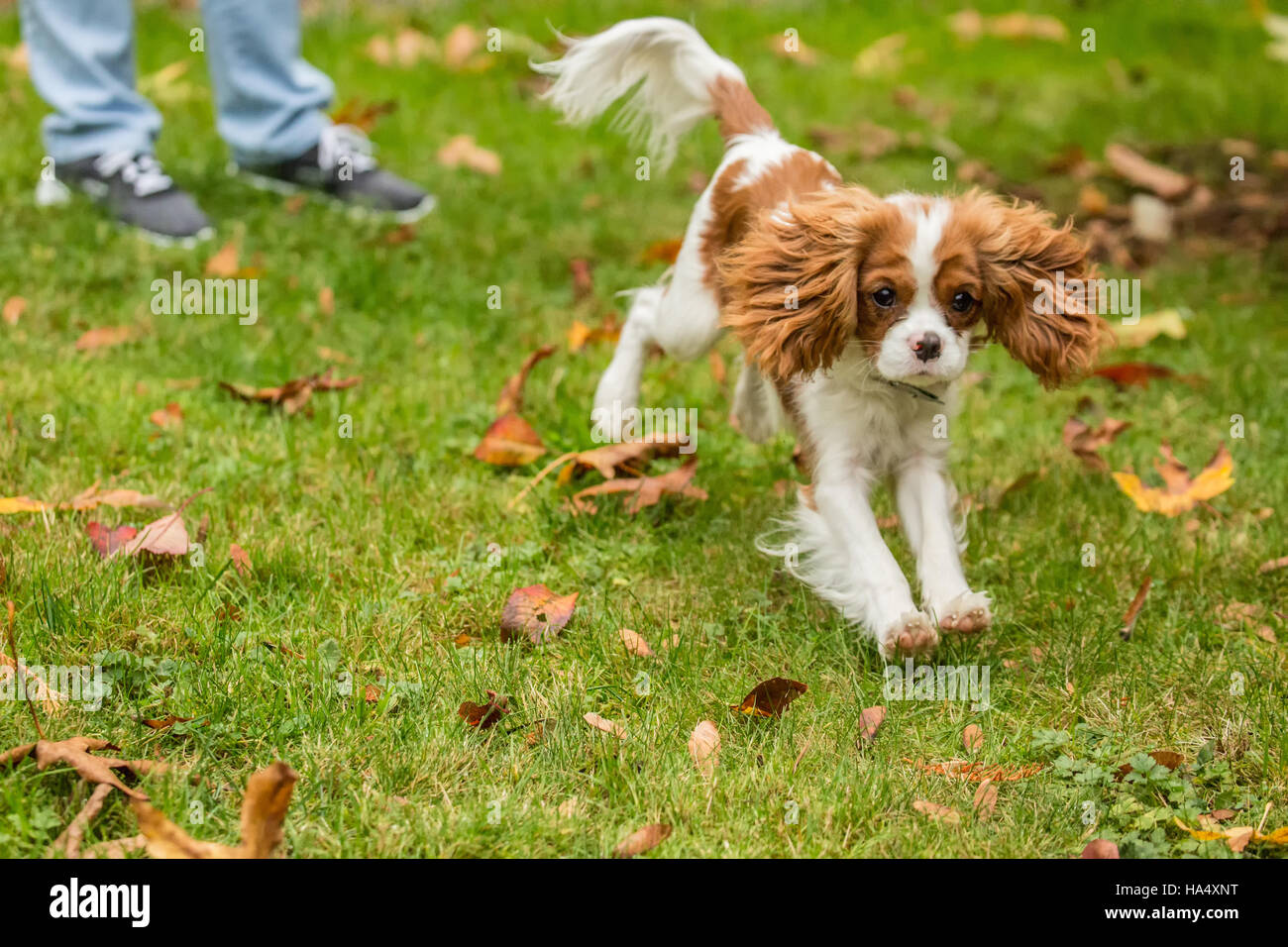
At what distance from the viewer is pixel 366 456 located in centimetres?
381

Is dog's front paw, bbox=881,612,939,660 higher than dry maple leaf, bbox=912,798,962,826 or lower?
higher

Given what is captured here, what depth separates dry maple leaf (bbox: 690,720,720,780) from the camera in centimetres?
251

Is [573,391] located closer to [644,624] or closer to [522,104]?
[644,624]

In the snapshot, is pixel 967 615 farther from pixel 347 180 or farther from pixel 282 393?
pixel 347 180

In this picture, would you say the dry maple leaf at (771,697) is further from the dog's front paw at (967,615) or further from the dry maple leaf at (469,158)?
the dry maple leaf at (469,158)

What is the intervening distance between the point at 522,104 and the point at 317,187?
1.63 metres

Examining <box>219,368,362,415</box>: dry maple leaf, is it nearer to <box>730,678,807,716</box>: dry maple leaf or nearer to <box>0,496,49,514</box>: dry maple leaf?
<box>0,496,49,514</box>: dry maple leaf

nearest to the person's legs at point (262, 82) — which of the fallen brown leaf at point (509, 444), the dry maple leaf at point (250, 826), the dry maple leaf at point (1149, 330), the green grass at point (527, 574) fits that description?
the green grass at point (527, 574)

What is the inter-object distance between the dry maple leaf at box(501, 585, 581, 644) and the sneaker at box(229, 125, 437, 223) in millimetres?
2977

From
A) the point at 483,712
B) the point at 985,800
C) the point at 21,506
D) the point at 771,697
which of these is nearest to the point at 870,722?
the point at 771,697

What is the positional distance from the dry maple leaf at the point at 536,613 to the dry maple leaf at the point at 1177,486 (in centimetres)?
160

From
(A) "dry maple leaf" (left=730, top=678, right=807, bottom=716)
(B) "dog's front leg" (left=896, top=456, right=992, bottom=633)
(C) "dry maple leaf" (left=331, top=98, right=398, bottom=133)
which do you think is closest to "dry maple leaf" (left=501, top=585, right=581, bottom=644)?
(A) "dry maple leaf" (left=730, top=678, right=807, bottom=716)

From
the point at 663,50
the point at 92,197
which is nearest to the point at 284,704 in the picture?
the point at 663,50

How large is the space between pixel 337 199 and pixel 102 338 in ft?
5.25
